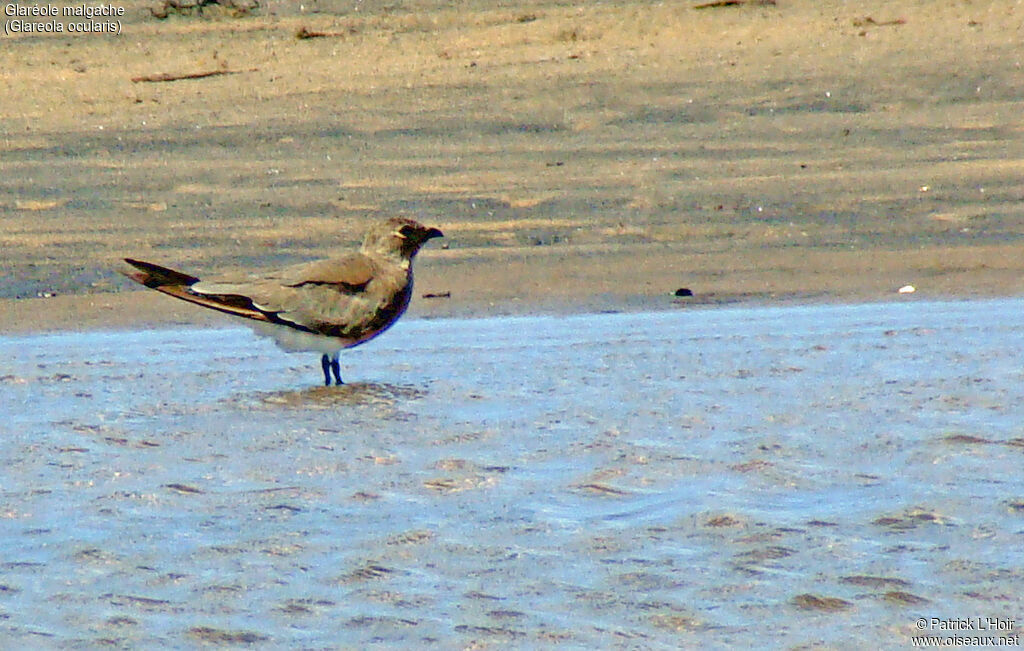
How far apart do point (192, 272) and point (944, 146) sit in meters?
4.15

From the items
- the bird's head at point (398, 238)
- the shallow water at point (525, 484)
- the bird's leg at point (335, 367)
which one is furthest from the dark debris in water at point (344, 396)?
the bird's head at point (398, 238)

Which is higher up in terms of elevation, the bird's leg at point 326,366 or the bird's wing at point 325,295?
the bird's wing at point 325,295

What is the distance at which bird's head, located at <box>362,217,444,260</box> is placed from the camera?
7.42 meters

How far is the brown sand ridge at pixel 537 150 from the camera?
865 centimetres

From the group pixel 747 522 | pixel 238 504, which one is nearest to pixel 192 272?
pixel 238 504

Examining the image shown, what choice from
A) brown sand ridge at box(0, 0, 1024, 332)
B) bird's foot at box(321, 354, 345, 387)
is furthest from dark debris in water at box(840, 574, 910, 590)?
brown sand ridge at box(0, 0, 1024, 332)

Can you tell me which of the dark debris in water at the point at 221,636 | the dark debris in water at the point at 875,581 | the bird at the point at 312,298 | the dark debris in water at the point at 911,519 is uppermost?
the bird at the point at 312,298

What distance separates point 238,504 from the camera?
5.22 m

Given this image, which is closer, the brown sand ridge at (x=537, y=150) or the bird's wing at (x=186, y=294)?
the bird's wing at (x=186, y=294)

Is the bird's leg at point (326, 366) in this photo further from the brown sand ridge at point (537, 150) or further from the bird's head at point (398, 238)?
the brown sand ridge at point (537, 150)

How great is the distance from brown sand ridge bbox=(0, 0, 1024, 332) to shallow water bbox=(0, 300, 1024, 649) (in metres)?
0.88

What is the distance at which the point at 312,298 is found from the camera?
7047 millimetres

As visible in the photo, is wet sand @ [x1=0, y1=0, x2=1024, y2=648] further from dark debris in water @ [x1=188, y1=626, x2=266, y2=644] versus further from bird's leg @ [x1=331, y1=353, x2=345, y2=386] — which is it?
bird's leg @ [x1=331, y1=353, x2=345, y2=386]

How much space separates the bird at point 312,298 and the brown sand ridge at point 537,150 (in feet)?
3.07
